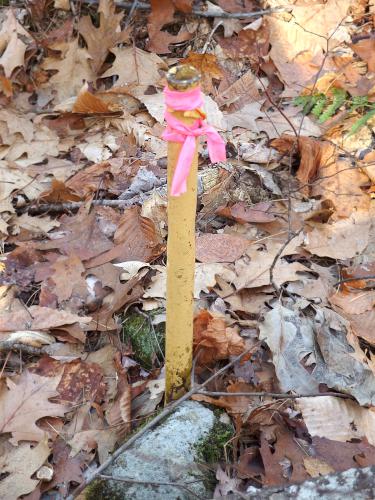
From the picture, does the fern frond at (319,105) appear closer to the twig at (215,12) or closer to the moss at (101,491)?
the twig at (215,12)

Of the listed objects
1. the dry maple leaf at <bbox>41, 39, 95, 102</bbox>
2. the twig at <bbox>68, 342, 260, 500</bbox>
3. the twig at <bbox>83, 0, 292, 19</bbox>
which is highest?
the twig at <bbox>83, 0, 292, 19</bbox>

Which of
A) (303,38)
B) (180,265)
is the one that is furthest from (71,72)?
(180,265)

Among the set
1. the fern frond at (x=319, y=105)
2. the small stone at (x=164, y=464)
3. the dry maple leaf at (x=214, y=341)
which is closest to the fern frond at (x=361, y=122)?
the fern frond at (x=319, y=105)

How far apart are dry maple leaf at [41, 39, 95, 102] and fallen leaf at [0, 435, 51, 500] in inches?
102

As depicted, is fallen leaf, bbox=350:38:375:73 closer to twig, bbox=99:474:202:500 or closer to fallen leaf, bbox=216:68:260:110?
fallen leaf, bbox=216:68:260:110

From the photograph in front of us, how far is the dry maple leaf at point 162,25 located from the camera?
4.08m

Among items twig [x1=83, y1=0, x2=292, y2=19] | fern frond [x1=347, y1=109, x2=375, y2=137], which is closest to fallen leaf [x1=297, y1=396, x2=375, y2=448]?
fern frond [x1=347, y1=109, x2=375, y2=137]

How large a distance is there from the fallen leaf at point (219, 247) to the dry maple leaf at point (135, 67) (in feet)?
5.11

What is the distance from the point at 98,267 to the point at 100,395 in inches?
26.4

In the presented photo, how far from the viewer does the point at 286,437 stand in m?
2.10

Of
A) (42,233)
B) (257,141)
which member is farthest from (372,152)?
(42,233)

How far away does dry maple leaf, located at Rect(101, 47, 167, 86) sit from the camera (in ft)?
12.9

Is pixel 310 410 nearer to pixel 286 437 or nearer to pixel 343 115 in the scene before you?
pixel 286 437

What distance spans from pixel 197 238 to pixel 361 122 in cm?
126
